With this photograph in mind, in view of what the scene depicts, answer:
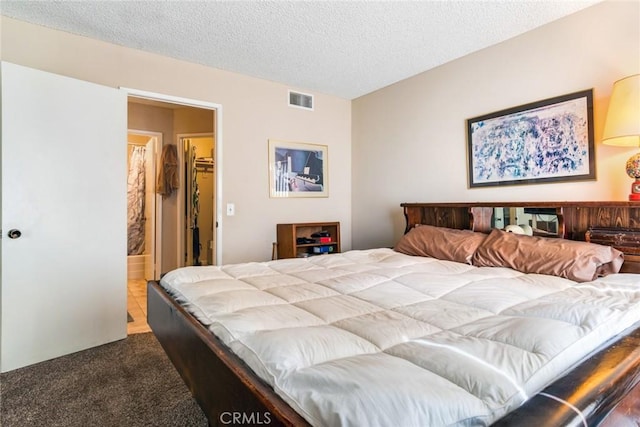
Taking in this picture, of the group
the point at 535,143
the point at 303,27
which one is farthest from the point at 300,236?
the point at 535,143

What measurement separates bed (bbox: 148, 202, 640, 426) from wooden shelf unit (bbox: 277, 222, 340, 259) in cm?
130

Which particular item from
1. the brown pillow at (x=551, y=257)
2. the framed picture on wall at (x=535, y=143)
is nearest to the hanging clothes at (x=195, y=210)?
the framed picture on wall at (x=535, y=143)

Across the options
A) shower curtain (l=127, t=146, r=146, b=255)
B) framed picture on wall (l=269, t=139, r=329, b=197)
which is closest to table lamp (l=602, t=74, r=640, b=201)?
framed picture on wall (l=269, t=139, r=329, b=197)

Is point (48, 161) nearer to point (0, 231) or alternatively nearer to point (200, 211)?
point (0, 231)

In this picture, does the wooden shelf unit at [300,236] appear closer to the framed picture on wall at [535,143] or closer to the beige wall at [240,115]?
the beige wall at [240,115]

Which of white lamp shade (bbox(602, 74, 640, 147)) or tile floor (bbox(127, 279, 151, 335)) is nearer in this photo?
white lamp shade (bbox(602, 74, 640, 147))

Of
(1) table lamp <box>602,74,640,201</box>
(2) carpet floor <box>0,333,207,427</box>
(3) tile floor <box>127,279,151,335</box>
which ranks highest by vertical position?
(1) table lamp <box>602,74,640,201</box>

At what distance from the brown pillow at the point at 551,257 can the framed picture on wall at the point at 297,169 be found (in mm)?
2046

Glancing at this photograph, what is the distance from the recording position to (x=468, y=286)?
1.62m

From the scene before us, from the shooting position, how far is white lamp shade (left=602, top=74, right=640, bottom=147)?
178 centimetres

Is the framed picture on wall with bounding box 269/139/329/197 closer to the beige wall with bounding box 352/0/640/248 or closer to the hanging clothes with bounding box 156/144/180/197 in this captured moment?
the beige wall with bounding box 352/0/640/248

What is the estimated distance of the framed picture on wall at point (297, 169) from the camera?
3.56 meters

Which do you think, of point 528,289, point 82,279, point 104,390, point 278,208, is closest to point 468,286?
point 528,289

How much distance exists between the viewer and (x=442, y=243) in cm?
248
